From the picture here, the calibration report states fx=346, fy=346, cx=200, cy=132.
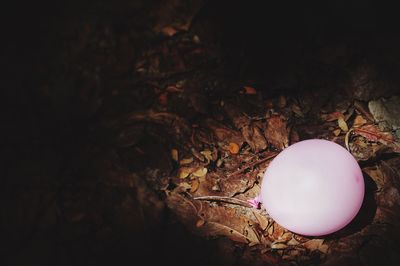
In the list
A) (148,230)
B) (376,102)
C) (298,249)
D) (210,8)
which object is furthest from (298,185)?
(210,8)

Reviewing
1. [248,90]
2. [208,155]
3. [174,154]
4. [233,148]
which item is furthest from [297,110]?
[174,154]

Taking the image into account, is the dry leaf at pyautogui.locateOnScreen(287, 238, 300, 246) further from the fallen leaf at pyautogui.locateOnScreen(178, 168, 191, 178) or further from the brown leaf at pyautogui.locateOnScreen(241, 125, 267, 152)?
the fallen leaf at pyautogui.locateOnScreen(178, 168, 191, 178)

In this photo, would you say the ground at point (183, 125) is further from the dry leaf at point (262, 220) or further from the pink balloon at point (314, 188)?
the pink balloon at point (314, 188)

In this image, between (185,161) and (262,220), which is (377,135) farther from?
(185,161)

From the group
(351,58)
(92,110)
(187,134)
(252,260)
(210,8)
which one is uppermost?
(210,8)

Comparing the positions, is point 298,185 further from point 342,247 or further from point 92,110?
point 92,110

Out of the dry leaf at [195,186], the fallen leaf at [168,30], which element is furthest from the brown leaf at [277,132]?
the fallen leaf at [168,30]
